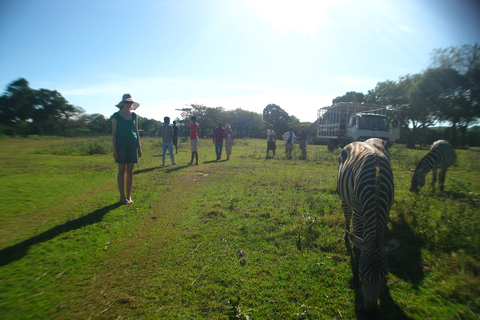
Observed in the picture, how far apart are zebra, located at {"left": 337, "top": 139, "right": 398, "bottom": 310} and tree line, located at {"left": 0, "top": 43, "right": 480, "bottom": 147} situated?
2523 mm

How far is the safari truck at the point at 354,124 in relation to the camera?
16.0 metres

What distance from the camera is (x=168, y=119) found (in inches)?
449

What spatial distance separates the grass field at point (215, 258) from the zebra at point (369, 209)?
19.6 inches

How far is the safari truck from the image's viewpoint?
15961 mm

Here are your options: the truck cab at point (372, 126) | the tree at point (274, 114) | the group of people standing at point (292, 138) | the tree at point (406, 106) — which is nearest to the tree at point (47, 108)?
the group of people standing at point (292, 138)

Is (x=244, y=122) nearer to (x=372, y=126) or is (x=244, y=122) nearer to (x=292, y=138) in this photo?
(x=292, y=138)

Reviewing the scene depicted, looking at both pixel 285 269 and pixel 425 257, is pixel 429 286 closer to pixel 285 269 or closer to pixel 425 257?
pixel 425 257

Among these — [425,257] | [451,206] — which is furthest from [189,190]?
[451,206]

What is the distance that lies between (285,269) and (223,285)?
899 mm

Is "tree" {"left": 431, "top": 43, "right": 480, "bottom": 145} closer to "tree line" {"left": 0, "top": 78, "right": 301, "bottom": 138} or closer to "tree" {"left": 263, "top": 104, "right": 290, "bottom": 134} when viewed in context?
"tree line" {"left": 0, "top": 78, "right": 301, "bottom": 138}

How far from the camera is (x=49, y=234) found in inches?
153

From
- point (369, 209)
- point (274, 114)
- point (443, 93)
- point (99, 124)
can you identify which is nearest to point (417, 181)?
point (443, 93)

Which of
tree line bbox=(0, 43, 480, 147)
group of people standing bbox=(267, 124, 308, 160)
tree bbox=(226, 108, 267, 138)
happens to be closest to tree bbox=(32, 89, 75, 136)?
tree line bbox=(0, 43, 480, 147)

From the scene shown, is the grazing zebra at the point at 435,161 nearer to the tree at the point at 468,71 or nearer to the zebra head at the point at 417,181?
the zebra head at the point at 417,181
